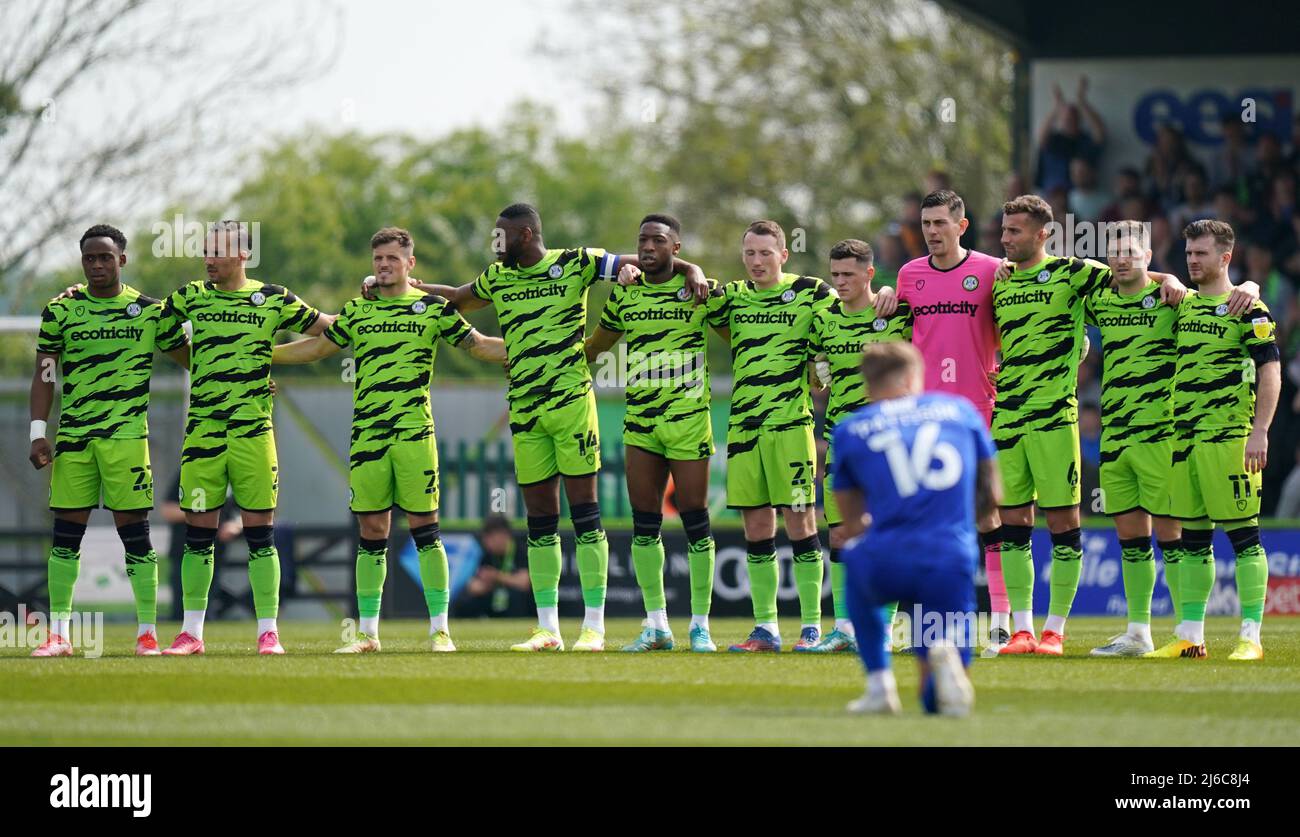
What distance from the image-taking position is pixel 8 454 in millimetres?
25609

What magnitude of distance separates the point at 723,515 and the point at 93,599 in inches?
312

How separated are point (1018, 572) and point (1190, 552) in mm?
1169

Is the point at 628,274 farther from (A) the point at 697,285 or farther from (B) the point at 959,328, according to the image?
(B) the point at 959,328

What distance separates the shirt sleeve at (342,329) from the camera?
12.4m

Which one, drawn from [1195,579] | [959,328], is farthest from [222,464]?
[1195,579]

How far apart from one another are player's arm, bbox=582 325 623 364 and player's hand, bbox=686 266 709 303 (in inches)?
25.9

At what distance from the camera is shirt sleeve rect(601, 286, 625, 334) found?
12258mm

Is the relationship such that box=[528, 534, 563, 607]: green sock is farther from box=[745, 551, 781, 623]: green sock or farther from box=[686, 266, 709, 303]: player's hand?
box=[686, 266, 709, 303]: player's hand

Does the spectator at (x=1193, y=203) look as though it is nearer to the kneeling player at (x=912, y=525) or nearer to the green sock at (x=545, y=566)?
the green sock at (x=545, y=566)

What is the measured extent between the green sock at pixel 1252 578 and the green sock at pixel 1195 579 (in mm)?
203

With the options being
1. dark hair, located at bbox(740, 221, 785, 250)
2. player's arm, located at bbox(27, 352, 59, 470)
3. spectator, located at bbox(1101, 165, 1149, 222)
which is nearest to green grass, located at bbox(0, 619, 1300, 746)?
player's arm, located at bbox(27, 352, 59, 470)
